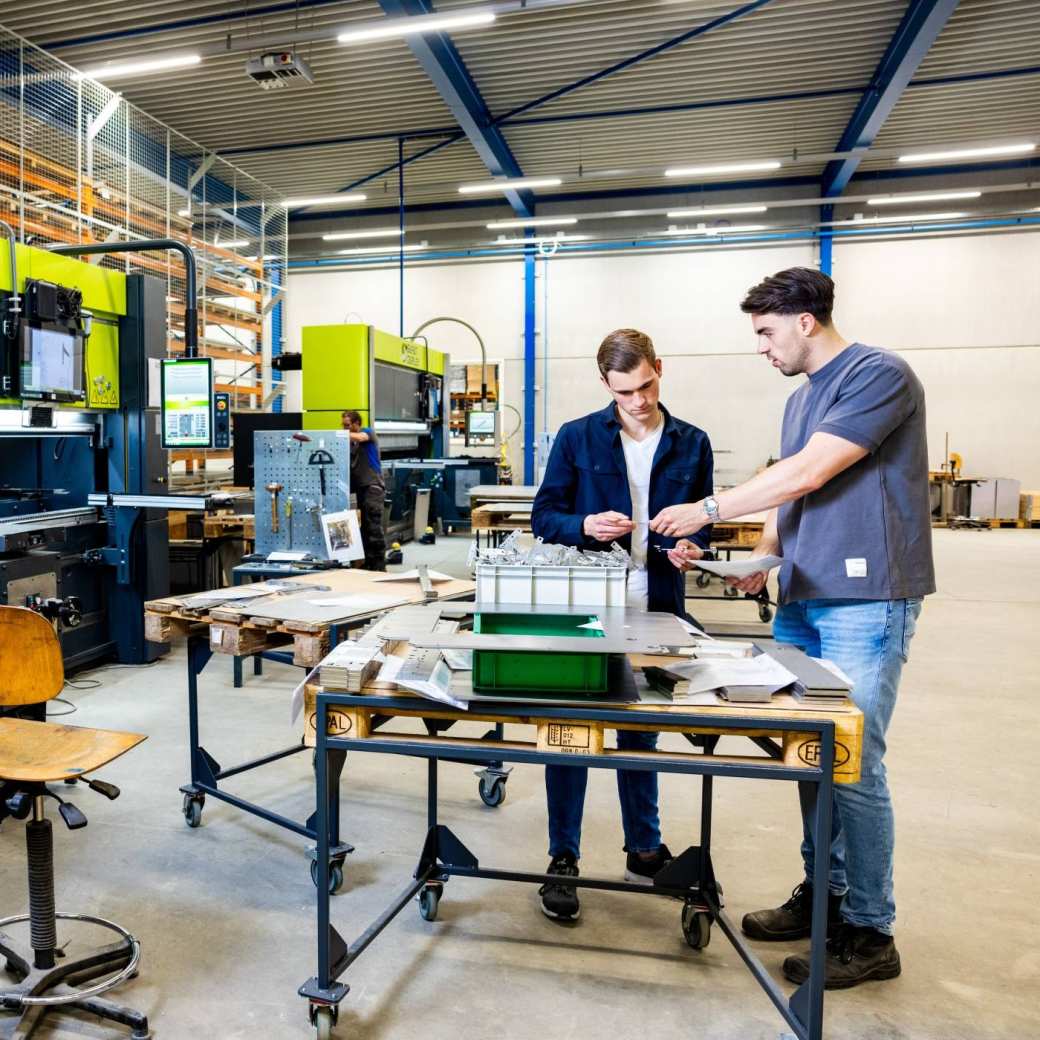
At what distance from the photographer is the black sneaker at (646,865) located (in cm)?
216

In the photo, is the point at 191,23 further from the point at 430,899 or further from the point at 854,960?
the point at 854,960

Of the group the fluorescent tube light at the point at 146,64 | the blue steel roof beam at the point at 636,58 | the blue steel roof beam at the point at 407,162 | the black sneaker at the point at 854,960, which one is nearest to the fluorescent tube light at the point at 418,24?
the blue steel roof beam at the point at 636,58

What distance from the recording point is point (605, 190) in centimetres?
1154

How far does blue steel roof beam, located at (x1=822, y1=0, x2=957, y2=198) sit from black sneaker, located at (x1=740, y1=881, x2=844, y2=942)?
6.84m

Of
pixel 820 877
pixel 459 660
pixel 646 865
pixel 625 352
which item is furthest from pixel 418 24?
pixel 820 877

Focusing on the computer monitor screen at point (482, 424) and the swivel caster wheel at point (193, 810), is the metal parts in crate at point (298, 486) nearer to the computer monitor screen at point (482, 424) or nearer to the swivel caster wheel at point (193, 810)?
the swivel caster wheel at point (193, 810)

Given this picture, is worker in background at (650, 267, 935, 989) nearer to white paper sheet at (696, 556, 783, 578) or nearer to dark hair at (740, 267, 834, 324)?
dark hair at (740, 267, 834, 324)

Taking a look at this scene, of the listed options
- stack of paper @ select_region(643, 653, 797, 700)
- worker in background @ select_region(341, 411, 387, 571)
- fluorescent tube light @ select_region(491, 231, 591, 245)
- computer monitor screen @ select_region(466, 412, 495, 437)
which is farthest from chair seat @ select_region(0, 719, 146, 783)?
fluorescent tube light @ select_region(491, 231, 591, 245)

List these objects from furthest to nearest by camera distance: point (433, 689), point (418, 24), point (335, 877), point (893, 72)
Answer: point (893, 72) < point (418, 24) < point (335, 877) < point (433, 689)

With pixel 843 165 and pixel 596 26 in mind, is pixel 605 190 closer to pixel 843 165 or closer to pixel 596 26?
pixel 843 165

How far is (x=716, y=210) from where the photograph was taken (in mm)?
10820

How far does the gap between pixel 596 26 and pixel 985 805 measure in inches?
269

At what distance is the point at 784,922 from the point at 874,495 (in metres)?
1.05

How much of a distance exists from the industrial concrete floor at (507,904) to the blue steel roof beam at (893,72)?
581 cm
